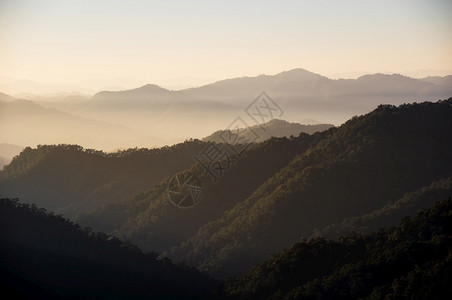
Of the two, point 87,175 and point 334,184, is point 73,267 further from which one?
point 87,175

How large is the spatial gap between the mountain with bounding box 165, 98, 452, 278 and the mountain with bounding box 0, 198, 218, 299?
14488 mm

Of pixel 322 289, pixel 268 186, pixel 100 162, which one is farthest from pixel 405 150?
pixel 100 162

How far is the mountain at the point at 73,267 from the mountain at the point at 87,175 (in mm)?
40777

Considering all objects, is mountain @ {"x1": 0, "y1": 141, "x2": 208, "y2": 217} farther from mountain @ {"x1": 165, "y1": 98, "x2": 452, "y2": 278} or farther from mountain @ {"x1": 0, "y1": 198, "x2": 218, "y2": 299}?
mountain @ {"x1": 0, "y1": 198, "x2": 218, "y2": 299}

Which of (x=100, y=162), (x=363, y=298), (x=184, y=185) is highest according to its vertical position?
(x=100, y=162)

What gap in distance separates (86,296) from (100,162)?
74.0 metres

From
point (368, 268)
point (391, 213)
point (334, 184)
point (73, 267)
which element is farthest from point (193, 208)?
point (368, 268)

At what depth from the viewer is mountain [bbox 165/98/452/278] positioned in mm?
72938

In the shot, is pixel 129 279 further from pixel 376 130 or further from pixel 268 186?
pixel 376 130

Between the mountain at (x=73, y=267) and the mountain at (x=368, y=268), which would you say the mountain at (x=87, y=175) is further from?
the mountain at (x=368, y=268)

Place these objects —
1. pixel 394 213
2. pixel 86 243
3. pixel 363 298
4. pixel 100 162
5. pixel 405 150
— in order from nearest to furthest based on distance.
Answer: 1. pixel 363 298
2. pixel 86 243
3. pixel 394 213
4. pixel 405 150
5. pixel 100 162

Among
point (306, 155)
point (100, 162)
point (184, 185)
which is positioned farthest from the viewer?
point (100, 162)

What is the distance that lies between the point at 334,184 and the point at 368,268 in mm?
35020

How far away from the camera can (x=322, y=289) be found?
4197 cm
